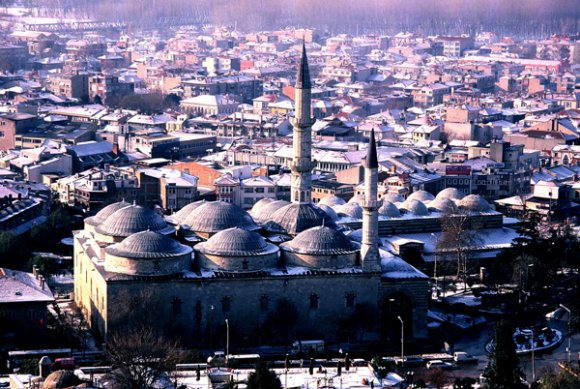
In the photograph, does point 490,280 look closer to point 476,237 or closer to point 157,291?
point 476,237

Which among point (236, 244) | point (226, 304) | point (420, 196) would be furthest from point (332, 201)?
point (226, 304)

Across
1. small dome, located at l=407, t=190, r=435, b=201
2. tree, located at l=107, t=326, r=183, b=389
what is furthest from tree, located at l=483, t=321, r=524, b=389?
small dome, located at l=407, t=190, r=435, b=201

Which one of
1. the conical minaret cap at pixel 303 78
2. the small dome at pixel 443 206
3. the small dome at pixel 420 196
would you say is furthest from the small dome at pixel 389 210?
the conical minaret cap at pixel 303 78

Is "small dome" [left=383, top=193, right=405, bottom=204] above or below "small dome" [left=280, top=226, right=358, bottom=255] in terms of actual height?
below

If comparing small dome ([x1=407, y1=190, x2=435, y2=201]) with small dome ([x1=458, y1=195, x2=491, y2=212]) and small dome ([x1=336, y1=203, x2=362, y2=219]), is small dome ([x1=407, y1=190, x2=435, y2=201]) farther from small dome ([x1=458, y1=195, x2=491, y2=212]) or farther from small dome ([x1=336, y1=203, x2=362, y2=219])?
small dome ([x1=336, y1=203, x2=362, y2=219])

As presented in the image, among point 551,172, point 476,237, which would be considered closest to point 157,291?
point 476,237

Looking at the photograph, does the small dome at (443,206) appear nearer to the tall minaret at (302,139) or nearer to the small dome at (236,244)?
the tall minaret at (302,139)
